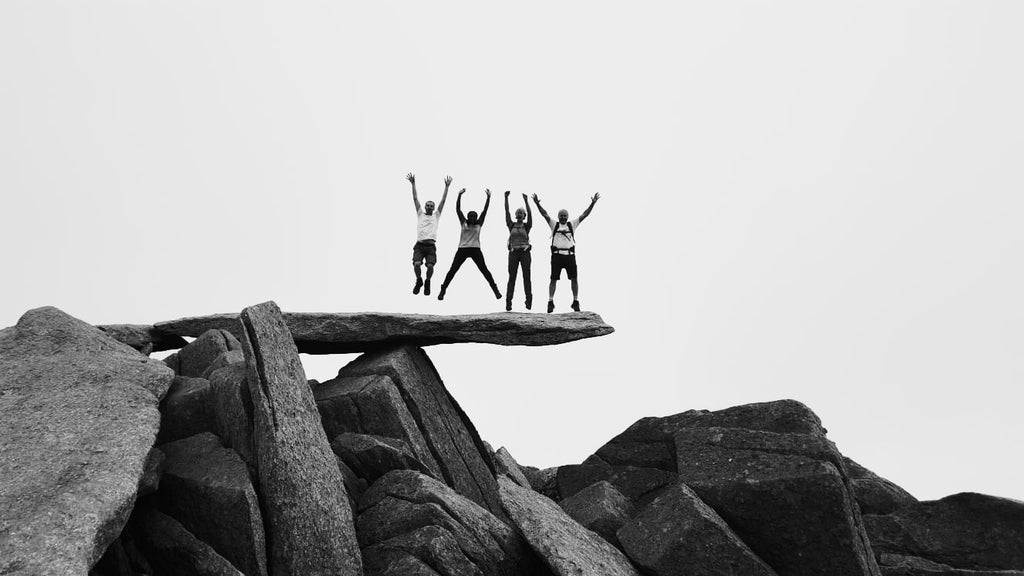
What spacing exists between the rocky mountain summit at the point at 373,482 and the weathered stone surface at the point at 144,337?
371 cm

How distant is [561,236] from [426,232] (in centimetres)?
508

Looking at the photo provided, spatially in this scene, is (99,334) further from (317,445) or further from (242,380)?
(317,445)

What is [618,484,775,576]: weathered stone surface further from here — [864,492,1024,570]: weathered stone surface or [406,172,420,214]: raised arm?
[406,172,420,214]: raised arm

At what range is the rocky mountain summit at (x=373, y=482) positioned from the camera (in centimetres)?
1455

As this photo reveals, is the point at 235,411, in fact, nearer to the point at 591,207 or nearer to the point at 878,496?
the point at 591,207

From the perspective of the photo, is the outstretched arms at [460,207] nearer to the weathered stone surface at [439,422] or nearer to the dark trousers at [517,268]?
the dark trousers at [517,268]

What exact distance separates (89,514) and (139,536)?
3.50 metres

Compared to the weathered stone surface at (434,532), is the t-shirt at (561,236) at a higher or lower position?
higher

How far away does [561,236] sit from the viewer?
28.8 metres

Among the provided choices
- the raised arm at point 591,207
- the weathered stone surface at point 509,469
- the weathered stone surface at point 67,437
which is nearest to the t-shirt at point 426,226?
the raised arm at point 591,207

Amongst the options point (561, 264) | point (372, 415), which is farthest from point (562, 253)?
point (372, 415)

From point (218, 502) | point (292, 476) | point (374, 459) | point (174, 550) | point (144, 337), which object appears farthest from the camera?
point (144, 337)

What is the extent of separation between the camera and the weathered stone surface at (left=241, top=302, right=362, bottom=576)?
49.1 ft

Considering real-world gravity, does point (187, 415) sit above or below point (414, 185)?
below
